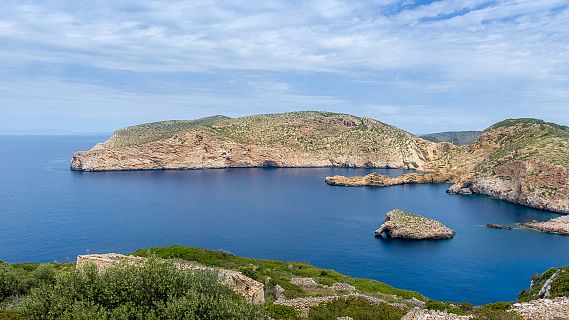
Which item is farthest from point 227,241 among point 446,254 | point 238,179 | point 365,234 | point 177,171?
point 177,171

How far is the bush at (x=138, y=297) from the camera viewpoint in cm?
1969

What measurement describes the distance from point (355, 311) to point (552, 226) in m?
93.4

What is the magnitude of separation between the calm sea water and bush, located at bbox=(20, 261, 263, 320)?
4880 centimetres

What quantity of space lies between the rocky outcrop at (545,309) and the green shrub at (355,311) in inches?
261

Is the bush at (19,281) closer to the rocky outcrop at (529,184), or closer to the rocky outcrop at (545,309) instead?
the rocky outcrop at (545,309)

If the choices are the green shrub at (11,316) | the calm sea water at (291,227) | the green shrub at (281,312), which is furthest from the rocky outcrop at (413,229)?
the green shrub at (11,316)

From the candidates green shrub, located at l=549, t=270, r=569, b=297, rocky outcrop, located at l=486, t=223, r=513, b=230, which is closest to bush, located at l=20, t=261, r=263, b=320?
green shrub, located at l=549, t=270, r=569, b=297

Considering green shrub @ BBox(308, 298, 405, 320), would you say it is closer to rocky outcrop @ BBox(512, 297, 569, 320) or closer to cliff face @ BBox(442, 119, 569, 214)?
rocky outcrop @ BBox(512, 297, 569, 320)

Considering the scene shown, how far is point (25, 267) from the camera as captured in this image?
154 feet

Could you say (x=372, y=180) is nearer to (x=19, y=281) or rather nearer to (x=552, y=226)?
(x=552, y=226)

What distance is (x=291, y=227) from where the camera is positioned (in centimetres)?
10162

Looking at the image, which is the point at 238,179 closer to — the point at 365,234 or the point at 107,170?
the point at 107,170

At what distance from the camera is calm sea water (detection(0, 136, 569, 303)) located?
73.0 metres

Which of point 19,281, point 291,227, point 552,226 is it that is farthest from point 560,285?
point 552,226
